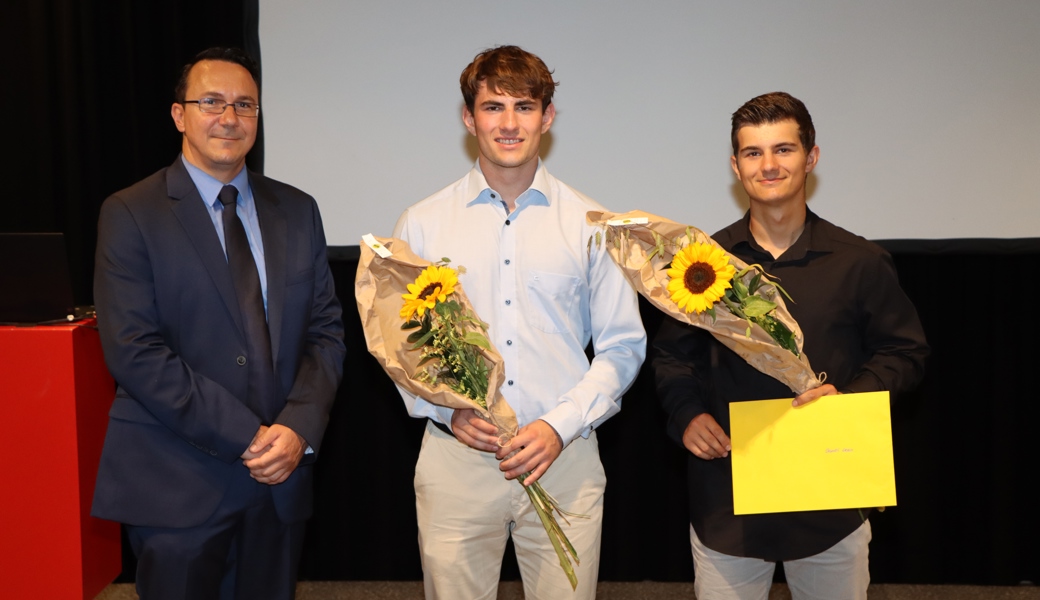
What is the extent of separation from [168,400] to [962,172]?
3.05 meters

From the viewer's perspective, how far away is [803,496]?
201 cm

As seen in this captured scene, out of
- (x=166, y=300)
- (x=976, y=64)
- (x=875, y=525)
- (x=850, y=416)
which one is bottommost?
(x=875, y=525)

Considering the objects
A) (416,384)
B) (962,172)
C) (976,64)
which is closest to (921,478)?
(962,172)

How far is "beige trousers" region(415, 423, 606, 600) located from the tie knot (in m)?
0.82

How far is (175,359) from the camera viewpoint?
2.11 metres

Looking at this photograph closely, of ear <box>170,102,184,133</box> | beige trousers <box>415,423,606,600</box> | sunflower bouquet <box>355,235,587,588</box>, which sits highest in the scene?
ear <box>170,102,184,133</box>

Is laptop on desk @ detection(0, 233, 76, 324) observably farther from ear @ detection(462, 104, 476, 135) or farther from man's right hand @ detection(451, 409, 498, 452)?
man's right hand @ detection(451, 409, 498, 452)

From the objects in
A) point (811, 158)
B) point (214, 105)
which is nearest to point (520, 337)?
point (811, 158)

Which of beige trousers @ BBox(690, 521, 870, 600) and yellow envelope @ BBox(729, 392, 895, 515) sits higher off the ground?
yellow envelope @ BBox(729, 392, 895, 515)

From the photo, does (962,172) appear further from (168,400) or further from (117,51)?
(117,51)

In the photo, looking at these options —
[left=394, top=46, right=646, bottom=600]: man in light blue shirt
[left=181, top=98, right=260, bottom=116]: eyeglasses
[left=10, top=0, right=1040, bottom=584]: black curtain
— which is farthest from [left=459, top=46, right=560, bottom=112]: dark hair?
[left=10, top=0, right=1040, bottom=584]: black curtain

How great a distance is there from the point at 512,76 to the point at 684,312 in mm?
737

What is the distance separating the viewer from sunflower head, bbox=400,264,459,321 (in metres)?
1.91

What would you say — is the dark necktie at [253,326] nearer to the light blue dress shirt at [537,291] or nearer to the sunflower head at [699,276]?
the light blue dress shirt at [537,291]
